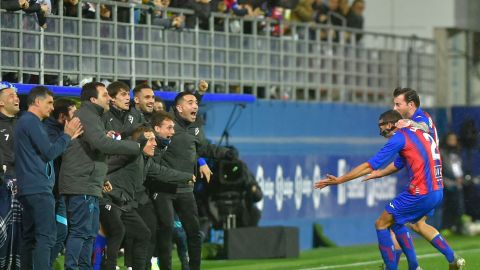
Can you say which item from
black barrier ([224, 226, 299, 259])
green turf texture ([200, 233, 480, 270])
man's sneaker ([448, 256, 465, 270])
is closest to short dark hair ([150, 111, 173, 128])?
green turf texture ([200, 233, 480, 270])

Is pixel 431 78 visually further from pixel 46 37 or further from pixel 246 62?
pixel 46 37

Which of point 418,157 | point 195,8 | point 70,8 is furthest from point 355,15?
point 418,157

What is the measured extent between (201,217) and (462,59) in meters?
10.5

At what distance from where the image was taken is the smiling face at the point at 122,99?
14.4 meters

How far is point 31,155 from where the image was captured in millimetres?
12898

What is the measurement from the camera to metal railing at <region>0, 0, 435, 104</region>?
57.7ft

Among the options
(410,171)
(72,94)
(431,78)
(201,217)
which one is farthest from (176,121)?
(431,78)

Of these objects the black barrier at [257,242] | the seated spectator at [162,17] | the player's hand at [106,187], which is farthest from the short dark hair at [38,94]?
the seated spectator at [162,17]

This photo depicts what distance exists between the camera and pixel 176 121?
1548cm

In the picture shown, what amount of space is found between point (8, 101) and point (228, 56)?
830 cm

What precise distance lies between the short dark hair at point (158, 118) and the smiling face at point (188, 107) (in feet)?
1.81

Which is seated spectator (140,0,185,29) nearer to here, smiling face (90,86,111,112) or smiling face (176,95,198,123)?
smiling face (176,95,198,123)

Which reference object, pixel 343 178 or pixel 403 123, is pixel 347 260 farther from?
pixel 343 178

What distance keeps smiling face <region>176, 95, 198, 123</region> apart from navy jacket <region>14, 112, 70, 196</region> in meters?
2.74
